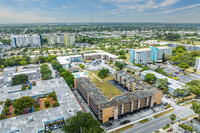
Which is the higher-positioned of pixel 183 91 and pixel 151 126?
pixel 183 91

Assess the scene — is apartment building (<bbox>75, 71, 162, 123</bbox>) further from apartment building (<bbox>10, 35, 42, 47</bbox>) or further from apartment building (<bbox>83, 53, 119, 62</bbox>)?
apartment building (<bbox>10, 35, 42, 47</bbox>)

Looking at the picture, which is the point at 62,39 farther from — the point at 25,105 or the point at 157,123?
the point at 157,123

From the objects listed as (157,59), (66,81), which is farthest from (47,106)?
(157,59)

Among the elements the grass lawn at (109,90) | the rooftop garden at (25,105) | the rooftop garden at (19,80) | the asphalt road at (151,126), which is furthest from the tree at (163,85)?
the rooftop garden at (19,80)

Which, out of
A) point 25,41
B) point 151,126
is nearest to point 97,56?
point 151,126

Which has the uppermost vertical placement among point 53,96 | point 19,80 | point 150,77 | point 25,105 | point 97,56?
point 97,56

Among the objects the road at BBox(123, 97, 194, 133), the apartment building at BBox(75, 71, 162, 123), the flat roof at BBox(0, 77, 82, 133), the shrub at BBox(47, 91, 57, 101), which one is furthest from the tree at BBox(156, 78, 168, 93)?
the shrub at BBox(47, 91, 57, 101)
